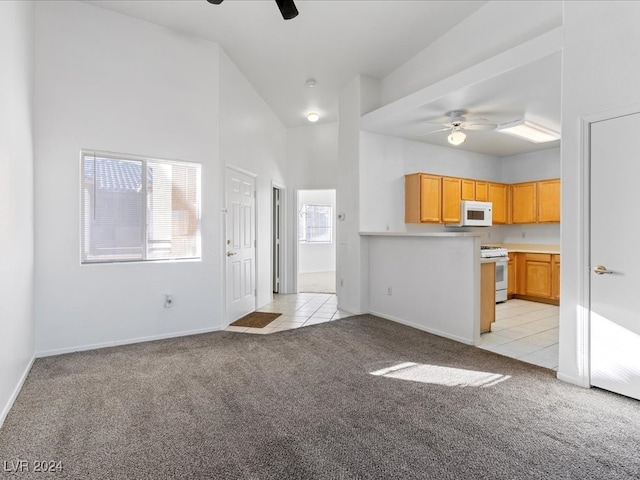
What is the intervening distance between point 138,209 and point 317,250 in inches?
272

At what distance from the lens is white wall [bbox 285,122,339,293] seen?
7.08 m

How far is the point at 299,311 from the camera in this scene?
546 centimetres

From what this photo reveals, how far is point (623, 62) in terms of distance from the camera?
243cm

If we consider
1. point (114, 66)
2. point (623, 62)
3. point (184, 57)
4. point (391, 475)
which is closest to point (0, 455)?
point (391, 475)

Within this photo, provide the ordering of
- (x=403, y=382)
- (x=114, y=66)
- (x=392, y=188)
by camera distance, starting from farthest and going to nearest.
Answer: (x=392, y=188) < (x=114, y=66) < (x=403, y=382)

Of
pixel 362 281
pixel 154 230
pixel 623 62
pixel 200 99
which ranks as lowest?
pixel 362 281

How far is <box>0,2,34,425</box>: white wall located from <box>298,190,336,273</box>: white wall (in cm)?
736

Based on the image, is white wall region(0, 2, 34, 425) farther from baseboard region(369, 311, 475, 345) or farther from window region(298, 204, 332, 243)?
window region(298, 204, 332, 243)

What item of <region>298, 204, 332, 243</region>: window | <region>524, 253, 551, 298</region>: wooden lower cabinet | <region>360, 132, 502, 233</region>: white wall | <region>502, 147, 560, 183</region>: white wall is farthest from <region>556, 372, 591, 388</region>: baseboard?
<region>298, 204, 332, 243</region>: window

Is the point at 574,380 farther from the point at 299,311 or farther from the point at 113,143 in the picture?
Answer: the point at 113,143

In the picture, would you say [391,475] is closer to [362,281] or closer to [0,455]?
[0,455]

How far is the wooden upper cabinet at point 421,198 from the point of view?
18.0ft

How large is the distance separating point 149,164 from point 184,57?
1.33 m

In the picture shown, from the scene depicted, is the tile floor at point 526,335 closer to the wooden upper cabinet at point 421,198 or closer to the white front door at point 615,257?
the white front door at point 615,257
